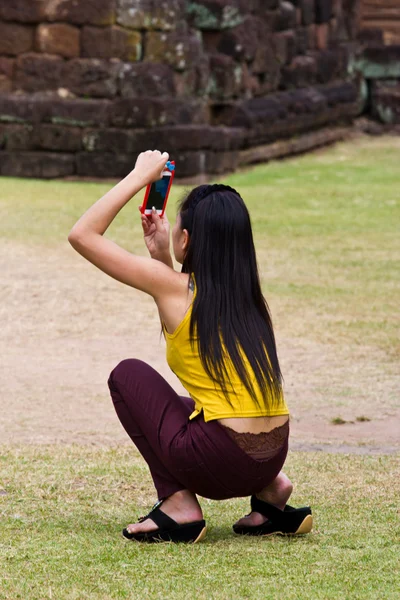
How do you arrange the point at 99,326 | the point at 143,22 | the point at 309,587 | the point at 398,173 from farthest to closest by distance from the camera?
the point at 398,173
the point at 143,22
the point at 99,326
the point at 309,587

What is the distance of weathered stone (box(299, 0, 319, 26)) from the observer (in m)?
20.3

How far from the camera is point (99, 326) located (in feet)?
25.2

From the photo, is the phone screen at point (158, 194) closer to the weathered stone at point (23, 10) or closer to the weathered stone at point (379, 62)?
the weathered stone at point (23, 10)

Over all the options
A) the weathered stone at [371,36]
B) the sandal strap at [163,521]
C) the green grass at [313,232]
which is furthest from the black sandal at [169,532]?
the weathered stone at [371,36]

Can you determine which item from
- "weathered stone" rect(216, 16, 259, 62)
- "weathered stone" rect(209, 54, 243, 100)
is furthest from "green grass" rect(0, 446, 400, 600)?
"weathered stone" rect(216, 16, 259, 62)

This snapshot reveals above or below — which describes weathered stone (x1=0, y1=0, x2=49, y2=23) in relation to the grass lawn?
above

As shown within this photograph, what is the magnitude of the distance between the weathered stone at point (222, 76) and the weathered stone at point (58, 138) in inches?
95.4

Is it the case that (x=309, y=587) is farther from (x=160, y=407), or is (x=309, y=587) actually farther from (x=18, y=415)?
(x=18, y=415)

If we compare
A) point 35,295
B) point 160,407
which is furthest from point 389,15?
point 160,407

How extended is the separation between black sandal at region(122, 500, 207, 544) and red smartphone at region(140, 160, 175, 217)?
3.30 feet

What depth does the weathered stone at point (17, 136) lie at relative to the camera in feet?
46.8

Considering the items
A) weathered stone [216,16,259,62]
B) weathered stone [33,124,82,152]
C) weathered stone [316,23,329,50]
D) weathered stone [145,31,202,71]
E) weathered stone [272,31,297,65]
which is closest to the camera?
weathered stone [145,31,202,71]

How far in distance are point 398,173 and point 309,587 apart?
1379cm

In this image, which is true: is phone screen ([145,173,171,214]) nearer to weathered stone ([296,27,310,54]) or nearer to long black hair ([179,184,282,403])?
long black hair ([179,184,282,403])
